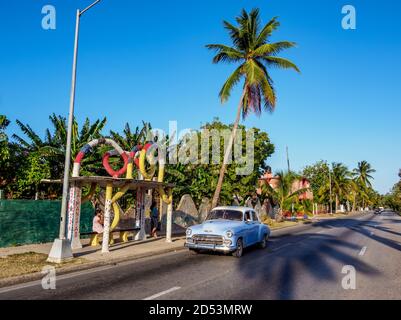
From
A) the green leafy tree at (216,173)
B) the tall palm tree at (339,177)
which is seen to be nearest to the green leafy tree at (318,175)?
the tall palm tree at (339,177)

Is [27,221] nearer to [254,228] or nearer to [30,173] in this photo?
[30,173]

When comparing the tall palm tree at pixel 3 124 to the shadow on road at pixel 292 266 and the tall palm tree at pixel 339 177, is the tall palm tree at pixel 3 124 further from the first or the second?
the tall palm tree at pixel 339 177

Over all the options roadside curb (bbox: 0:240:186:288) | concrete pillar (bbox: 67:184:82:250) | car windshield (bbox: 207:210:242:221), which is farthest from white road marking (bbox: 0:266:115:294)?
car windshield (bbox: 207:210:242:221)

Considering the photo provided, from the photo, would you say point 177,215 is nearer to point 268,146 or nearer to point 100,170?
point 100,170

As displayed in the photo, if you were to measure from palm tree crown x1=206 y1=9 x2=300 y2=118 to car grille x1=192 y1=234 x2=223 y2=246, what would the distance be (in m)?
13.3

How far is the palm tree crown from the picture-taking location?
24.0 m

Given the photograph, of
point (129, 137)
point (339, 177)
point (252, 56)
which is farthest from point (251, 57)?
point (339, 177)

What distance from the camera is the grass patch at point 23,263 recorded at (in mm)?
9241

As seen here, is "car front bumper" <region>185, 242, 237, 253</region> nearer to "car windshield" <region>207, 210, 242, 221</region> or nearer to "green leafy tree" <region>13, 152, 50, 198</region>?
"car windshield" <region>207, 210, 242, 221</region>

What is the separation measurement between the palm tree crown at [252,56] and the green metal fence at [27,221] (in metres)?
13.2

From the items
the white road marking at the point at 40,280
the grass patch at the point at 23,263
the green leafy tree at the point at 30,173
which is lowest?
the white road marking at the point at 40,280

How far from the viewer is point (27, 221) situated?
591 inches

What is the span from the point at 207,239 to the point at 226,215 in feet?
6.01
